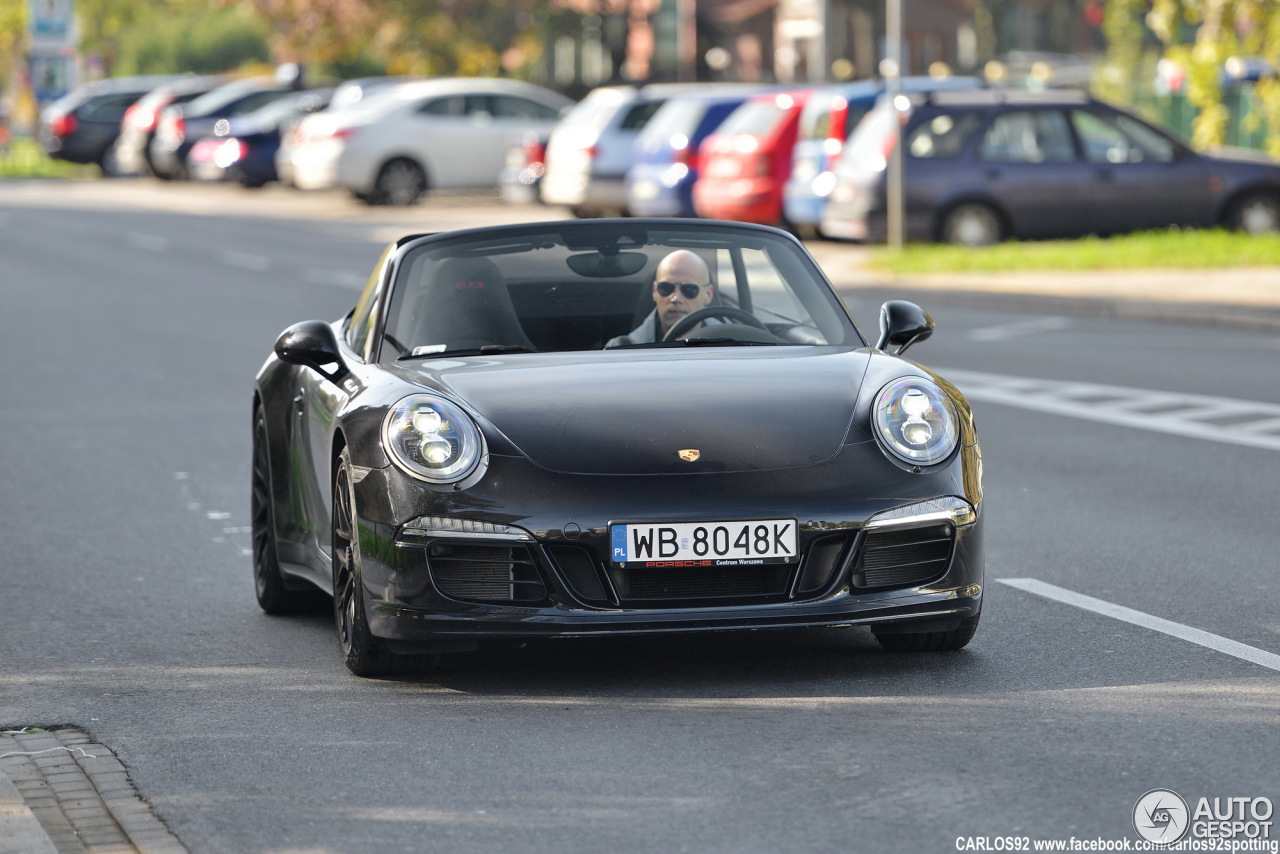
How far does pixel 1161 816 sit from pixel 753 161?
22892mm

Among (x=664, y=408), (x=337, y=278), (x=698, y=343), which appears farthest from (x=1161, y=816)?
(x=337, y=278)

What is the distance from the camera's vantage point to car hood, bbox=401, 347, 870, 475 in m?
6.19

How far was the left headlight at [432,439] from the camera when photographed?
6.19m

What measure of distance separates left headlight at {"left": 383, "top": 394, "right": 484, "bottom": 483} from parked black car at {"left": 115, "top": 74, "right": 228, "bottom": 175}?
1724 inches

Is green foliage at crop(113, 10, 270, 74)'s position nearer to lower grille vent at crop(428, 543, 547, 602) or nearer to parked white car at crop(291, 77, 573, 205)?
parked white car at crop(291, 77, 573, 205)

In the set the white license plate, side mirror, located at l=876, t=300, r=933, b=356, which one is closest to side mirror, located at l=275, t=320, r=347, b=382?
the white license plate

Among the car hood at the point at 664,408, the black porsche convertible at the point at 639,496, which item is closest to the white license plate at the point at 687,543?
the black porsche convertible at the point at 639,496

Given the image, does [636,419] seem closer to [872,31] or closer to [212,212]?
[212,212]

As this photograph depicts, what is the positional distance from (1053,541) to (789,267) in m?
2.13

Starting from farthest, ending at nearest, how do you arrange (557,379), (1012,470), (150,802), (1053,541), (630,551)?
(1012,470)
(1053,541)
(557,379)
(630,551)
(150,802)

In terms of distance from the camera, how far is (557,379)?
662 centimetres

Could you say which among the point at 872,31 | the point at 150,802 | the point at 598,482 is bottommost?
the point at 872,31

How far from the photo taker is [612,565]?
6.12m

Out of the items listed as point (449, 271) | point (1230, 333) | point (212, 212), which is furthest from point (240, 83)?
point (449, 271)
